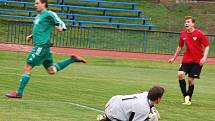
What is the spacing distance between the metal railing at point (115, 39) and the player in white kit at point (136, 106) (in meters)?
23.8

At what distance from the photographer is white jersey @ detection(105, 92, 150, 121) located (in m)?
8.30

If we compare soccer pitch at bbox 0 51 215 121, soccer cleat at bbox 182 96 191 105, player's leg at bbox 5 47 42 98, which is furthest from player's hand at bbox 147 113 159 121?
soccer cleat at bbox 182 96 191 105

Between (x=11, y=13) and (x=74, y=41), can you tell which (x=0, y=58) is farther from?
(x=11, y=13)

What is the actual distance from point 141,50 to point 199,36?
1793 centimetres

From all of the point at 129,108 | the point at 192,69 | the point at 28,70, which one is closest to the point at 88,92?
the point at 192,69

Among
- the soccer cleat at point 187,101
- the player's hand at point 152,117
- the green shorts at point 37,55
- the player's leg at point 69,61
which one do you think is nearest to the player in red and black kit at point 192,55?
the soccer cleat at point 187,101

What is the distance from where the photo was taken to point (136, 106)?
836cm

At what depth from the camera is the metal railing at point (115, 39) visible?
32875 millimetres

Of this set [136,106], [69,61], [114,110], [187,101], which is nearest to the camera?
[136,106]

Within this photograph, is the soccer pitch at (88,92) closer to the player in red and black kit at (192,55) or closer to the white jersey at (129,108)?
the player in red and black kit at (192,55)

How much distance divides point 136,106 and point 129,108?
150mm

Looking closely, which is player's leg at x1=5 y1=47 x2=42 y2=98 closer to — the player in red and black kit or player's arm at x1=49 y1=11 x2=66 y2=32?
player's arm at x1=49 y1=11 x2=66 y2=32

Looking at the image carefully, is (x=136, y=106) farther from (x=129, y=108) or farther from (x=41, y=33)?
(x=41, y=33)

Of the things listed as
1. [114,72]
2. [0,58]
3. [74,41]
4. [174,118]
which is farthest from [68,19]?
[174,118]
